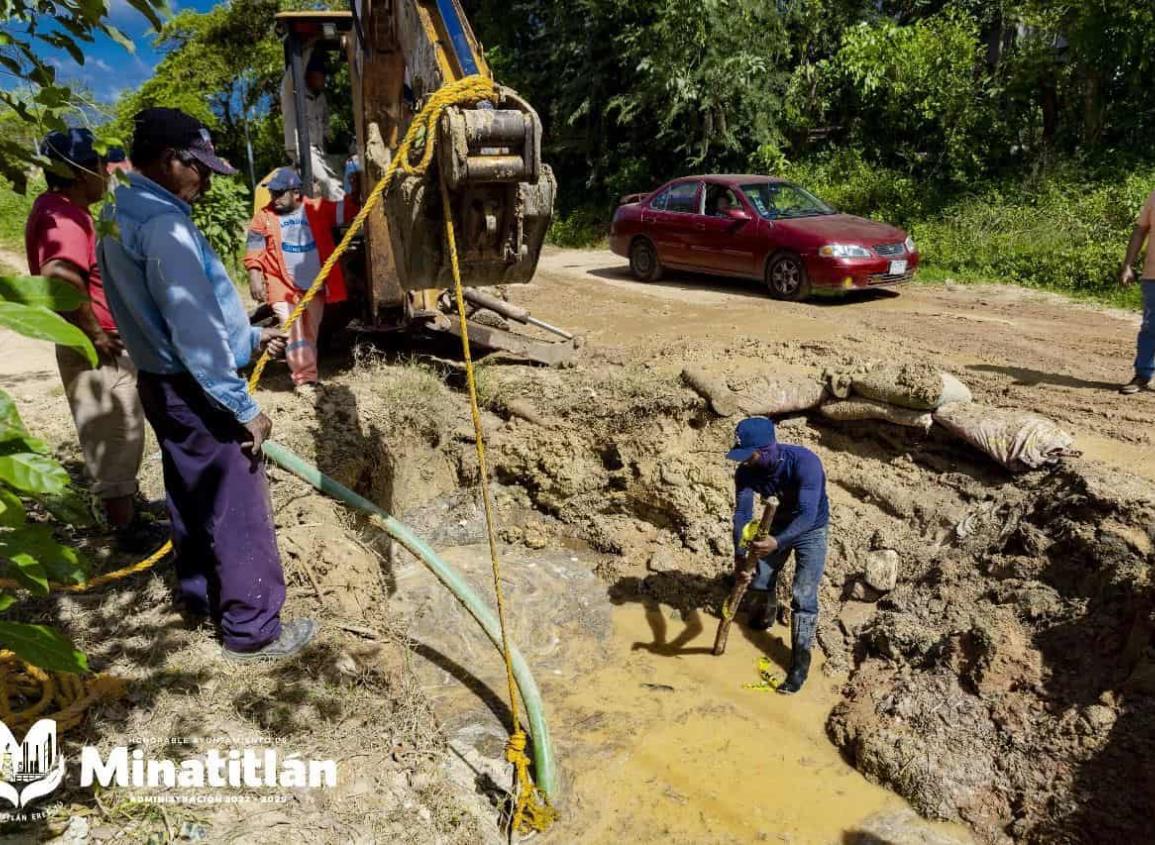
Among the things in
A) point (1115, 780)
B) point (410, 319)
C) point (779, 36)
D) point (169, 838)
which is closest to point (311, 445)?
point (410, 319)

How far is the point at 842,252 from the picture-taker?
910cm

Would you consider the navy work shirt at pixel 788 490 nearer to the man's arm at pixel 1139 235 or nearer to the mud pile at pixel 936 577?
the mud pile at pixel 936 577

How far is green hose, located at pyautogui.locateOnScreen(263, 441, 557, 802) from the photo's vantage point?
3455mm

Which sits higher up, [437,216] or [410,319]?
[437,216]

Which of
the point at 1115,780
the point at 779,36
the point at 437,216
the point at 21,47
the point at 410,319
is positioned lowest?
the point at 1115,780

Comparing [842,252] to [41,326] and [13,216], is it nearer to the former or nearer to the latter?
[41,326]

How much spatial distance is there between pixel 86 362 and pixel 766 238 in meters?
7.77

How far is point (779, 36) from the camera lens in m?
14.9

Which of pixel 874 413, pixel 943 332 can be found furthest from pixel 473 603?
pixel 943 332

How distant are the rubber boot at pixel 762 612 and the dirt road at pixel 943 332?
2.18 meters

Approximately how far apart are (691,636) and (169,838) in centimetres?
340

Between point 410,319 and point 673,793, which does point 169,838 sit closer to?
point 673,793

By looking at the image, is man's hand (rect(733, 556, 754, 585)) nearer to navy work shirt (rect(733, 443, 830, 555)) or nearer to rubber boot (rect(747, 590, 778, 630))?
navy work shirt (rect(733, 443, 830, 555))

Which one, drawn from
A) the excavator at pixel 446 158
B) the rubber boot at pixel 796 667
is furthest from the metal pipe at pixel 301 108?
the rubber boot at pixel 796 667
